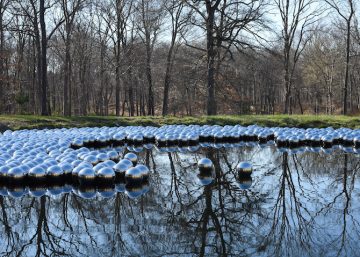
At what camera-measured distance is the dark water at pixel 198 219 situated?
5977mm

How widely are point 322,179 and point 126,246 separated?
5998 millimetres

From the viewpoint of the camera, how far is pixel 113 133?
17.4 m

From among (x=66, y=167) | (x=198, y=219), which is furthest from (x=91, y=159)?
(x=198, y=219)

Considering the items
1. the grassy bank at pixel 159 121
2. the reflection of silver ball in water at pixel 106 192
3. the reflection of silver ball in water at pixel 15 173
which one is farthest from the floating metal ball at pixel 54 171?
the grassy bank at pixel 159 121

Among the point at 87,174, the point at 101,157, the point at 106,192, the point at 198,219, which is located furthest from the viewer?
the point at 101,157

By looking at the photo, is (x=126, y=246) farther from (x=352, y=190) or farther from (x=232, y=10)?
(x=232, y=10)

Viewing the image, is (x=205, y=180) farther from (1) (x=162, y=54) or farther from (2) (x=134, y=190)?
(1) (x=162, y=54)

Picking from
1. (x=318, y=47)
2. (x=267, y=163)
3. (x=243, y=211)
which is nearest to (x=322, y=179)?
(x=267, y=163)

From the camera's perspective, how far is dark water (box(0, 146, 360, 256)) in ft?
19.6

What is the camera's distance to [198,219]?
726 cm

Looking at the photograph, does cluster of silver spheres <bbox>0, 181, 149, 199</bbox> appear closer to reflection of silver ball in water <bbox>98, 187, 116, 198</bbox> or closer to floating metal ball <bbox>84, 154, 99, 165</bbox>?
reflection of silver ball in water <bbox>98, 187, 116, 198</bbox>

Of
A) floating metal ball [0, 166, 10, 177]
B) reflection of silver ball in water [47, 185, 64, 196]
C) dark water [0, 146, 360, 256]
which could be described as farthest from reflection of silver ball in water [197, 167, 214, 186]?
floating metal ball [0, 166, 10, 177]

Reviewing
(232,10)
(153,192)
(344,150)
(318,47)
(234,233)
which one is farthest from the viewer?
(318,47)

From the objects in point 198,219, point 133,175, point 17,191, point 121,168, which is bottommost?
point 198,219
